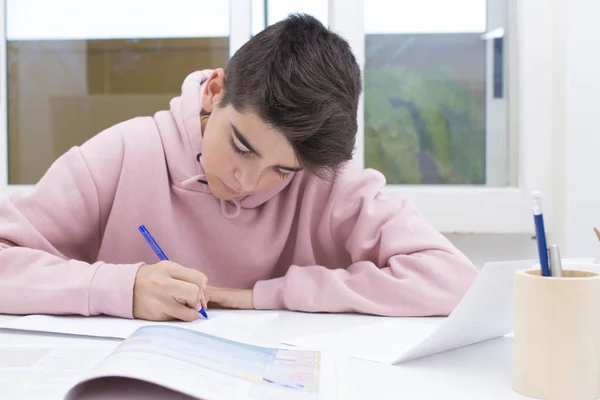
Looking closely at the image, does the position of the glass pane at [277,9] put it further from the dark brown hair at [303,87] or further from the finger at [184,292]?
the finger at [184,292]

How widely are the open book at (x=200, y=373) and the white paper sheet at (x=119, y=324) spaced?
0.48 feet

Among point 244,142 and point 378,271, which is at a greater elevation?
point 244,142

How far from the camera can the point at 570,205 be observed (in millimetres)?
1398

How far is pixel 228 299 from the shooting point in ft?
3.04

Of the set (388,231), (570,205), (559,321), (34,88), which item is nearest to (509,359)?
(559,321)

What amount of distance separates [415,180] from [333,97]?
0.76 m

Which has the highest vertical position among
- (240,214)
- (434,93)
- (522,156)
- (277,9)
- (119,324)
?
(277,9)

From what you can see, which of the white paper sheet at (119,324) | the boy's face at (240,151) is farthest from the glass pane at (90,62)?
the white paper sheet at (119,324)

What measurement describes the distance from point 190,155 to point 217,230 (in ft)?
0.42

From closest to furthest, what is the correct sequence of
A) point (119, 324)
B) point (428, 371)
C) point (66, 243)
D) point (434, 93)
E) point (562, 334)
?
point (562, 334), point (428, 371), point (119, 324), point (66, 243), point (434, 93)

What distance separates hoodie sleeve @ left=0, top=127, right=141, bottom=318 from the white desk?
99 millimetres

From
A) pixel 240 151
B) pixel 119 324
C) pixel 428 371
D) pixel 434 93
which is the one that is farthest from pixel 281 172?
pixel 434 93

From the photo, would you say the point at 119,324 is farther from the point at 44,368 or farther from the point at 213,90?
Answer: the point at 213,90

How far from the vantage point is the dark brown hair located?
0.83 meters
